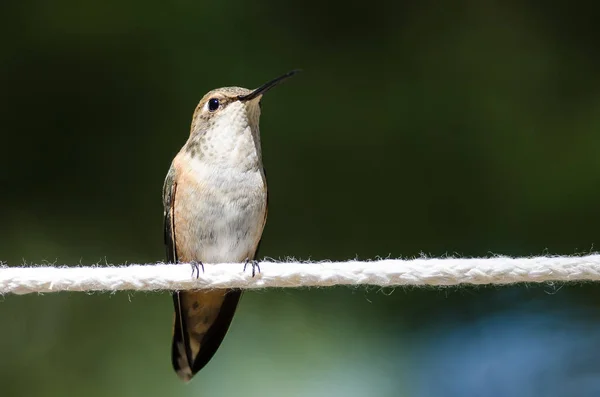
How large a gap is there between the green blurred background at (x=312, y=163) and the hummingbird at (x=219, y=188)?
25.0 inches

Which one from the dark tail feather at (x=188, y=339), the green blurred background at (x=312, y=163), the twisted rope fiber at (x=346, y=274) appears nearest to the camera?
the twisted rope fiber at (x=346, y=274)

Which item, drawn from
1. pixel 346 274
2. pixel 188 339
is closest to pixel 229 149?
pixel 188 339

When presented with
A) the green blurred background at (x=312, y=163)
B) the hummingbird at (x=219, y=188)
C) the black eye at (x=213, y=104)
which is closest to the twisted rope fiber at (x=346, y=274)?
the hummingbird at (x=219, y=188)

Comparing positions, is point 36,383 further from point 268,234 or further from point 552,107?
point 552,107

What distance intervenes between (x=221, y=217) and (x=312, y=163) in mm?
865

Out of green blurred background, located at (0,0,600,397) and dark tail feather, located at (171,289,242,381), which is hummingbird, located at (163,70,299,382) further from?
green blurred background, located at (0,0,600,397)

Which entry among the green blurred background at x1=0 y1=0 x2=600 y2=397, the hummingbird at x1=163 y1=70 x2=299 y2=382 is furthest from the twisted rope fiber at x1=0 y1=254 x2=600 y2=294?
the green blurred background at x1=0 y1=0 x2=600 y2=397

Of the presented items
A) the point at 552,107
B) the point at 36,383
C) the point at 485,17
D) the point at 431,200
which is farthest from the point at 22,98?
the point at 552,107

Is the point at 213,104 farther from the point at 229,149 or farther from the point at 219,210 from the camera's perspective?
the point at 219,210

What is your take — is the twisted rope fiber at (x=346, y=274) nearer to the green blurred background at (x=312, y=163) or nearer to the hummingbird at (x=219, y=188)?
the hummingbird at (x=219, y=188)

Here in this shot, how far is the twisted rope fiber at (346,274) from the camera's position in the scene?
1.00m

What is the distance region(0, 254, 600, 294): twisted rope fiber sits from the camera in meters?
1.00

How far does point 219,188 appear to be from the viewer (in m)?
1.60

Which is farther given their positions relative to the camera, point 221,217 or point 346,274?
point 221,217
